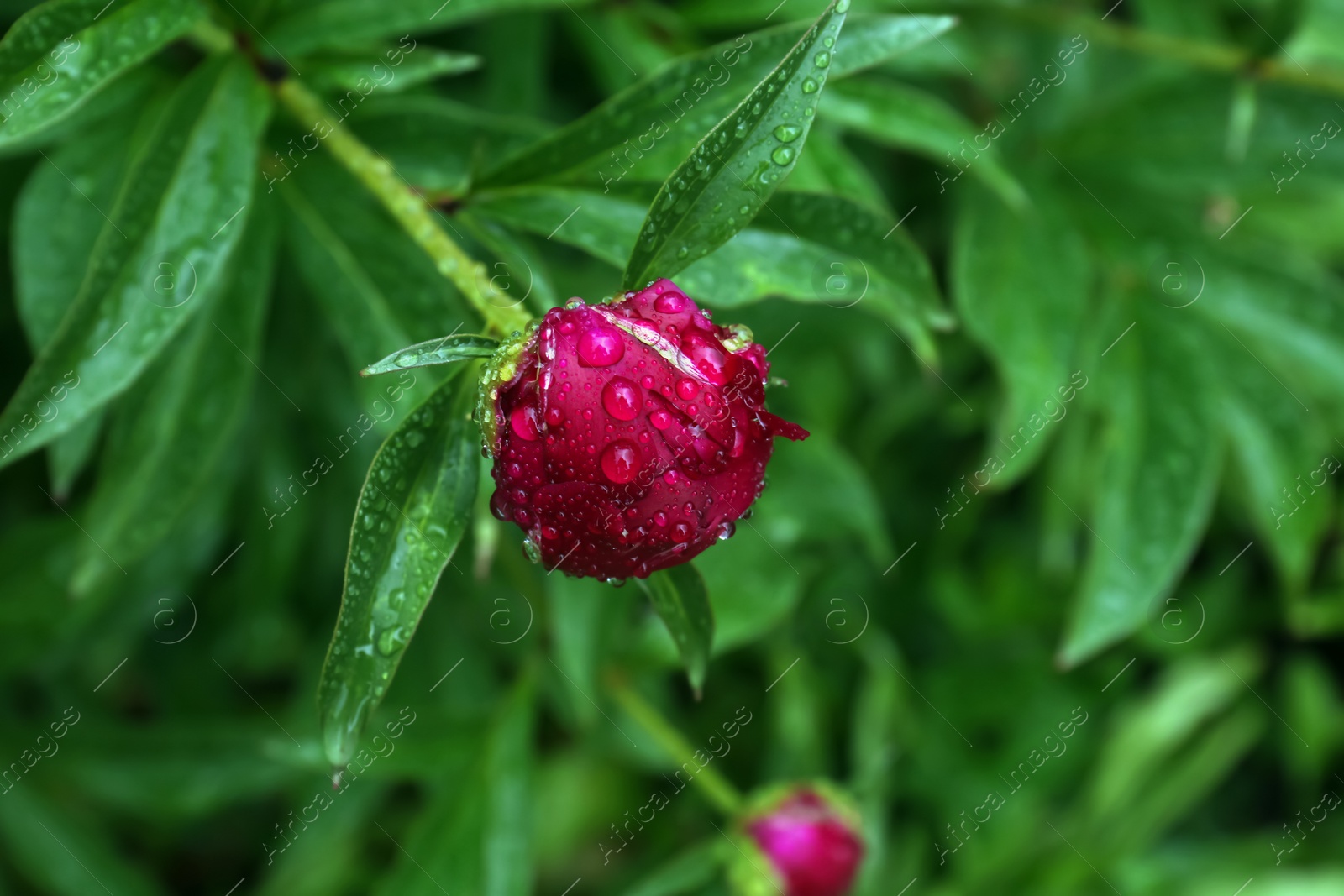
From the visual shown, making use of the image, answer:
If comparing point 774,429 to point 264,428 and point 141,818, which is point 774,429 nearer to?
point 264,428

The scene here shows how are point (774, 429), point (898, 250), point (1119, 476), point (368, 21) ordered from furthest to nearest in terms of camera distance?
1. point (1119, 476)
2. point (368, 21)
3. point (898, 250)
4. point (774, 429)

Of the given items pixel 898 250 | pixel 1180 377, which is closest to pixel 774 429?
pixel 898 250

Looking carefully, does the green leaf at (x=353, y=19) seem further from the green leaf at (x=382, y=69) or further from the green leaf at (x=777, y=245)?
the green leaf at (x=777, y=245)

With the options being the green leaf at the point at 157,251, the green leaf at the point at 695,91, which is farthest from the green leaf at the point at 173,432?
the green leaf at the point at 695,91

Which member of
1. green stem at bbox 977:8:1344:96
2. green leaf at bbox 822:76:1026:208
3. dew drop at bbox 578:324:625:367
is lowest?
green stem at bbox 977:8:1344:96

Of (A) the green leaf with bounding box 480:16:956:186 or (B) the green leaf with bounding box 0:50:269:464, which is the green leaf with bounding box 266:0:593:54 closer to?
(B) the green leaf with bounding box 0:50:269:464

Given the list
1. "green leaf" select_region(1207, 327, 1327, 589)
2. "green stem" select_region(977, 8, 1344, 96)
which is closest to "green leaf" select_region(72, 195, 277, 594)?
"green stem" select_region(977, 8, 1344, 96)

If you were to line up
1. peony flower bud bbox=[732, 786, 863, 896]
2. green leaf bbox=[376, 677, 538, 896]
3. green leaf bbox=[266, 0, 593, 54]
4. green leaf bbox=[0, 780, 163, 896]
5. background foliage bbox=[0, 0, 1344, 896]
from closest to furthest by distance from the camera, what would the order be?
background foliage bbox=[0, 0, 1344, 896], green leaf bbox=[266, 0, 593, 54], peony flower bud bbox=[732, 786, 863, 896], green leaf bbox=[376, 677, 538, 896], green leaf bbox=[0, 780, 163, 896]

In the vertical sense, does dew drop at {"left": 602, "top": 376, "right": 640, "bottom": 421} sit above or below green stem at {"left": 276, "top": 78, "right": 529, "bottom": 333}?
below
